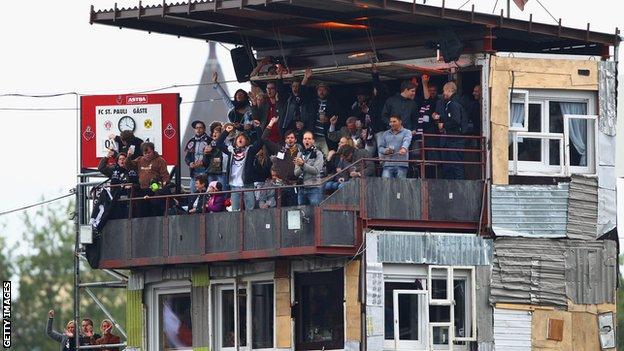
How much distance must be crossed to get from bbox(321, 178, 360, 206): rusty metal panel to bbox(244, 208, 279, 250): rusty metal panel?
4.53ft

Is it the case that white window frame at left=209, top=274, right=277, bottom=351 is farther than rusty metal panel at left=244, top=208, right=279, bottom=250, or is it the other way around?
white window frame at left=209, top=274, right=277, bottom=351

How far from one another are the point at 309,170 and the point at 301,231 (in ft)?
4.15

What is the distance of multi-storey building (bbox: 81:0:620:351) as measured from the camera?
50375 mm

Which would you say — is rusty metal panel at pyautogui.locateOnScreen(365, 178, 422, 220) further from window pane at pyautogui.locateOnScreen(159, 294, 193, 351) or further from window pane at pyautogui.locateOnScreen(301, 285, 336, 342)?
window pane at pyautogui.locateOnScreen(159, 294, 193, 351)

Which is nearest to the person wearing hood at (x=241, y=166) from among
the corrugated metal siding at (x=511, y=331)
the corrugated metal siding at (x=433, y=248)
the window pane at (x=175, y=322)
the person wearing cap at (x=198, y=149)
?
the person wearing cap at (x=198, y=149)

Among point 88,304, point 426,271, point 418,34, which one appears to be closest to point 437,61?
point 418,34

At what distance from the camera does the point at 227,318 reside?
53.3 m

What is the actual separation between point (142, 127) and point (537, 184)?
35.0ft

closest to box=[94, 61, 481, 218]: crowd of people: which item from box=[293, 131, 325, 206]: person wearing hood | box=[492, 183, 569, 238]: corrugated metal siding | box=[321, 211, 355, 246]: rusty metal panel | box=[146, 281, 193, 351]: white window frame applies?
box=[293, 131, 325, 206]: person wearing hood

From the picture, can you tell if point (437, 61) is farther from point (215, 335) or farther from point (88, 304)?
point (88, 304)

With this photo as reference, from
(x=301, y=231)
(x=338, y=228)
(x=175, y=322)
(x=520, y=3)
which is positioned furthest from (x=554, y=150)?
(x=175, y=322)

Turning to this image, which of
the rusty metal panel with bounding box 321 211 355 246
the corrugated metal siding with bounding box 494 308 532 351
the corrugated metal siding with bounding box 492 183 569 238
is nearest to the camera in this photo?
the rusty metal panel with bounding box 321 211 355 246

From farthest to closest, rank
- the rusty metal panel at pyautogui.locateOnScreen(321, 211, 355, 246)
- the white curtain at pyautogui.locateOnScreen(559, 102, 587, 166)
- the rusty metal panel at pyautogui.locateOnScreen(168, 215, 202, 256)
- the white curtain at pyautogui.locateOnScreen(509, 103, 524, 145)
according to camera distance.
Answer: the rusty metal panel at pyautogui.locateOnScreen(168, 215, 202, 256) → the white curtain at pyautogui.locateOnScreen(559, 102, 587, 166) → the white curtain at pyautogui.locateOnScreen(509, 103, 524, 145) → the rusty metal panel at pyautogui.locateOnScreen(321, 211, 355, 246)

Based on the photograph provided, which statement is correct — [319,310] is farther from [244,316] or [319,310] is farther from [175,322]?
[175,322]
